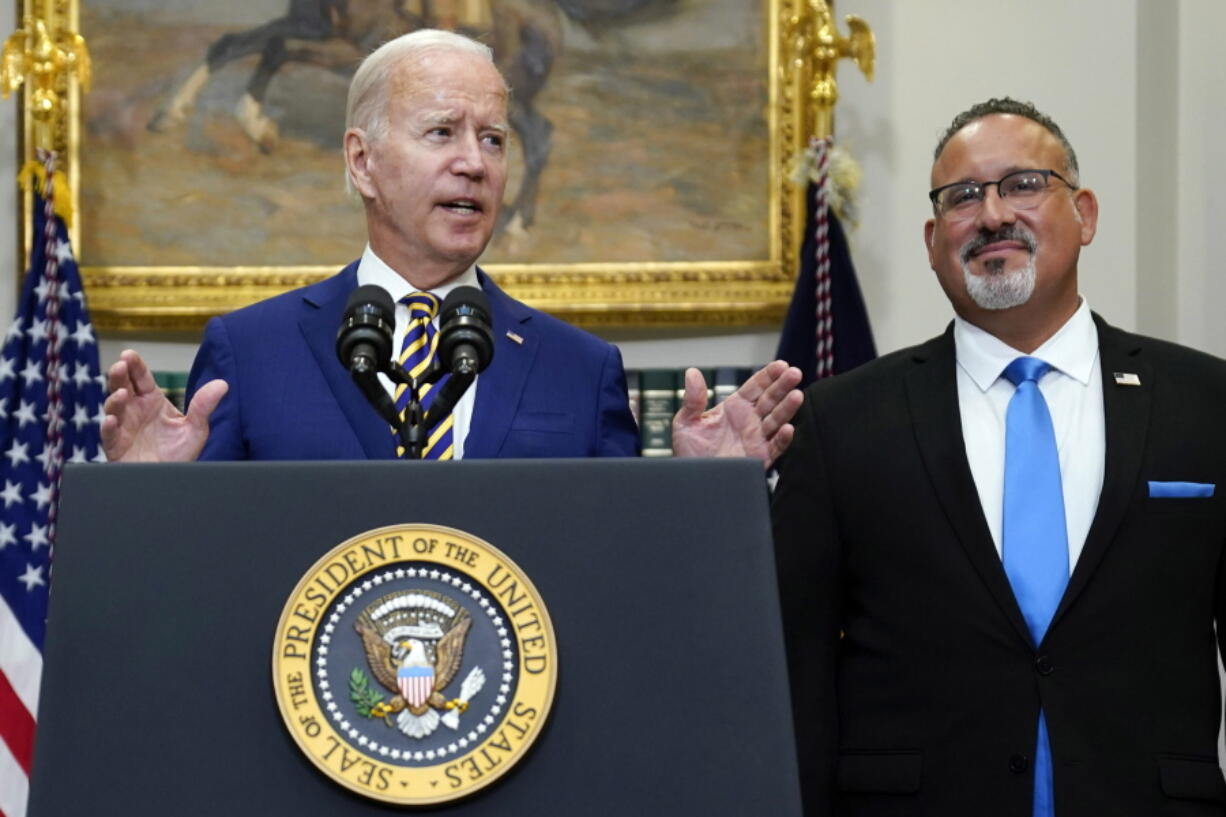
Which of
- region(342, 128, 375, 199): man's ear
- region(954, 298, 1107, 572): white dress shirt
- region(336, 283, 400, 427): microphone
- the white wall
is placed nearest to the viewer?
region(336, 283, 400, 427): microphone

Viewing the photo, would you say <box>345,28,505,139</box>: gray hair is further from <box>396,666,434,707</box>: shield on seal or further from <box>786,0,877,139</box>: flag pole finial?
<box>786,0,877,139</box>: flag pole finial

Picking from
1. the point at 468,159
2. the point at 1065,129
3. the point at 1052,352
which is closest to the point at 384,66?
the point at 468,159

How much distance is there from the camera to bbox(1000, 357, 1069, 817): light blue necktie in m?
3.18

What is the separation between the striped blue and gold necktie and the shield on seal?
0.94 m

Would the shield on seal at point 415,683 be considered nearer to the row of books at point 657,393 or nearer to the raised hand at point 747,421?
the raised hand at point 747,421

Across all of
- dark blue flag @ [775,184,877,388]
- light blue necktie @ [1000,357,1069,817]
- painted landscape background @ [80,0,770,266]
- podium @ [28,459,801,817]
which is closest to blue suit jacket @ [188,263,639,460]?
light blue necktie @ [1000,357,1069,817]

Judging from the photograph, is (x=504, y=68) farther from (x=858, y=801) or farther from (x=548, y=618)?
(x=548, y=618)

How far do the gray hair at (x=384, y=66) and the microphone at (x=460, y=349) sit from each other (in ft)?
3.35

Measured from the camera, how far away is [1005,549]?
324 cm

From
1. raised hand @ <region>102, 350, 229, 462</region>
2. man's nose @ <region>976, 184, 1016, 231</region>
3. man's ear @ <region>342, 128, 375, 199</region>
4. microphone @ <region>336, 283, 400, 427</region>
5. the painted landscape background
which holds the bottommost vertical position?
raised hand @ <region>102, 350, 229, 462</region>

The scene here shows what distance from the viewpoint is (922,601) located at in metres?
3.27

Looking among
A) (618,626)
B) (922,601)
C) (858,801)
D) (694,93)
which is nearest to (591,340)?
(922,601)

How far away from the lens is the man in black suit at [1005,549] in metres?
3.12

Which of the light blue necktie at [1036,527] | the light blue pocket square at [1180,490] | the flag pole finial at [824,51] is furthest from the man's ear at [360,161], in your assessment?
the flag pole finial at [824,51]
